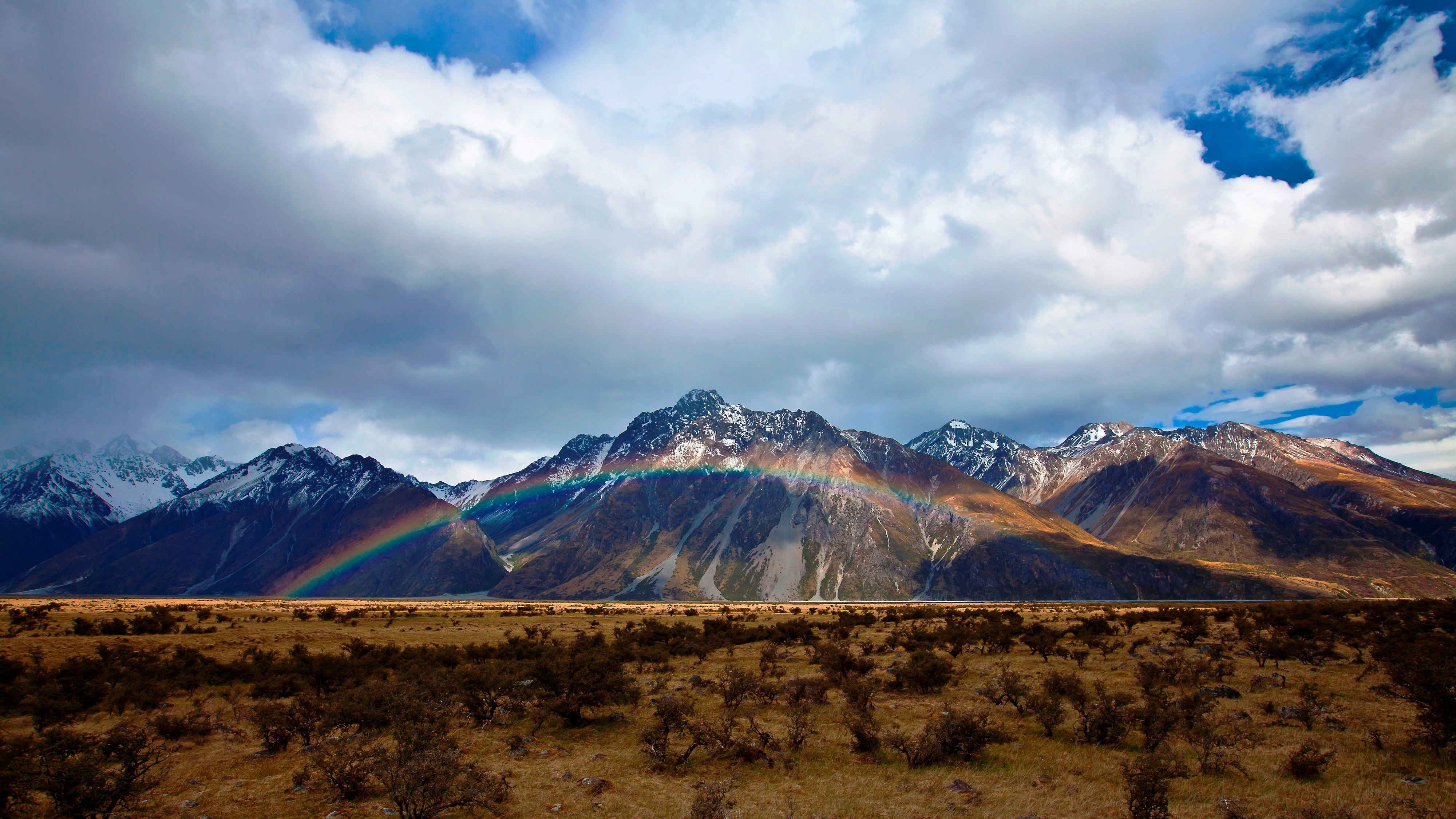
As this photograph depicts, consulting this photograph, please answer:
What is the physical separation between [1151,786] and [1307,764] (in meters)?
7.91

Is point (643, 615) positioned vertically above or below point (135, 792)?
below

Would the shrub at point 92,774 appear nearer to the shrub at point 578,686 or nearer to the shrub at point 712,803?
the shrub at point 578,686

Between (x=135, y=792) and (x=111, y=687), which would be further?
(x=111, y=687)

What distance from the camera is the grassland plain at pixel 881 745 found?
18.2 m

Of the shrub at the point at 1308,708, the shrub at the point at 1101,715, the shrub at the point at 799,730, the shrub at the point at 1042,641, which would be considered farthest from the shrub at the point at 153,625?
the shrub at the point at 1308,708

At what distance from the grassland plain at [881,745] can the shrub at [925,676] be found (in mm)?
174

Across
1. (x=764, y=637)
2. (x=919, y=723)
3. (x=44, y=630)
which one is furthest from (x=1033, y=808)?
(x=44, y=630)

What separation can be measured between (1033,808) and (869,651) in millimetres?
26528

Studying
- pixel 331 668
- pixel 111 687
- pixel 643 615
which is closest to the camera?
pixel 111 687

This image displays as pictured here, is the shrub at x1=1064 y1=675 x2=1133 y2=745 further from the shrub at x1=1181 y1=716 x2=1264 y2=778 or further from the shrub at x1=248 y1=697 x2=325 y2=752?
the shrub at x1=248 y1=697 x2=325 y2=752

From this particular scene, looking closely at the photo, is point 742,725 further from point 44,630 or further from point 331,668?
point 44,630

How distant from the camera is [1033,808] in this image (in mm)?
17750

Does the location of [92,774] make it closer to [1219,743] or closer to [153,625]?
[1219,743]

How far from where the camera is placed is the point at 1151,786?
15.6 metres
